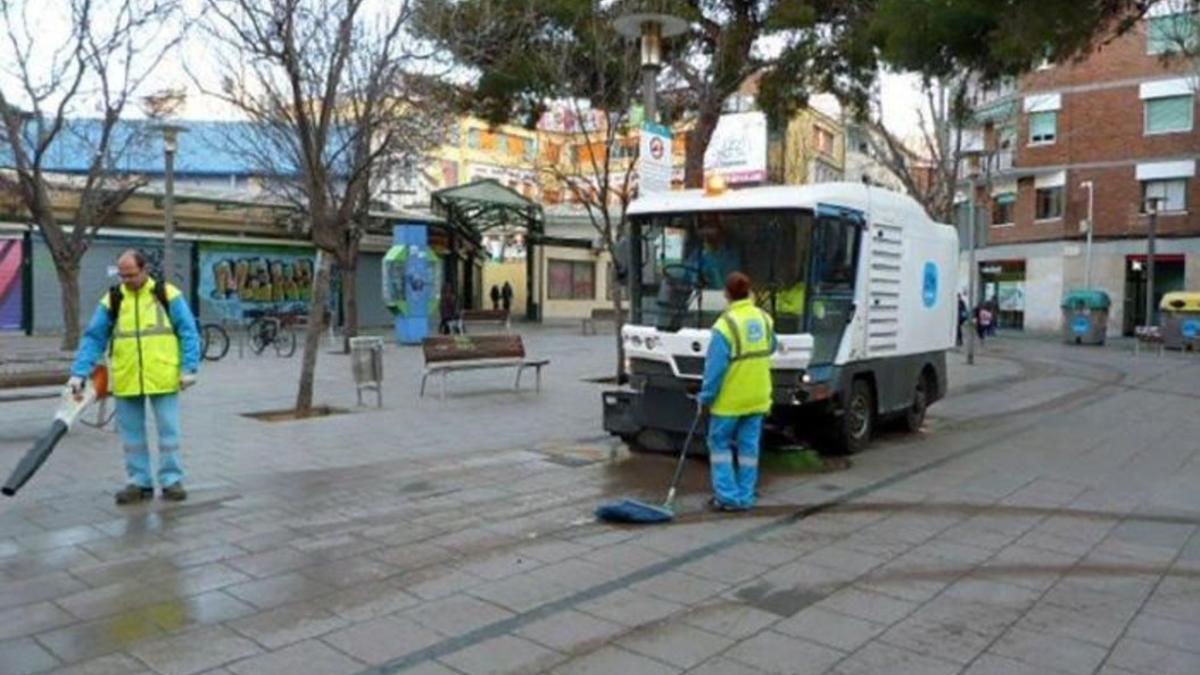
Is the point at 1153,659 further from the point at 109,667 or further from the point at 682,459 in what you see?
the point at 109,667

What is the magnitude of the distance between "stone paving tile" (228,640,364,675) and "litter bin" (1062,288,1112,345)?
33.1 m

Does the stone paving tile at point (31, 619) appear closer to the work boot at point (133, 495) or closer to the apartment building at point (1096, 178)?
the work boot at point (133, 495)

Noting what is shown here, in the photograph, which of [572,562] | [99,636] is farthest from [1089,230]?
[99,636]

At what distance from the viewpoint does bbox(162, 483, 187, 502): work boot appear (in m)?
7.21

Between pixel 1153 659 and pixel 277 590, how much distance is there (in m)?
4.17

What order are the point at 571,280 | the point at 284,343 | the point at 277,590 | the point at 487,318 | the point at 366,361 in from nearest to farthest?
1. the point at 277,590
2. the point at 366,361
3. the point at 284,343
4. the point at 487,318
5. the point at 571,280

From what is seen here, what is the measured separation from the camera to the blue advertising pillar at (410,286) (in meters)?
25.2

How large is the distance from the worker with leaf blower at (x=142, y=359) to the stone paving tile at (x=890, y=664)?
4.96m

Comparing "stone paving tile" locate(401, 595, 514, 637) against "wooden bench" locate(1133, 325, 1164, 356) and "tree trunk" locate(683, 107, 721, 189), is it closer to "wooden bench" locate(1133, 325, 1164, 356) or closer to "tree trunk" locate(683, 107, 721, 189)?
"tree trunk" locate(683, 107, 721, 189)

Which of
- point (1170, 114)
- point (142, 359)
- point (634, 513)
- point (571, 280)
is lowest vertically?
point (634, 513)

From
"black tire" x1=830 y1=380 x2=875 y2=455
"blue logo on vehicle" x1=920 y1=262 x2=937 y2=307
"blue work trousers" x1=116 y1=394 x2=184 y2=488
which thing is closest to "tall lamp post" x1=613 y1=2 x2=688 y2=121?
"blue logo on vehicle" x1=920 y1=262 x2=937 y2=307

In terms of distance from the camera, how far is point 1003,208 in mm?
44406

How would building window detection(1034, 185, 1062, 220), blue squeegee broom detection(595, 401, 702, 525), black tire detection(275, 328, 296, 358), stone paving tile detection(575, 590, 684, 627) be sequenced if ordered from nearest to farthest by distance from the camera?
stone paving tile detection(575, 590, 684, 627), blue squeegee broom detection(595, 401, 702, 525), black tire detection(275, 328, 296, 358), building window detection(1034, 185, 1062, 220)

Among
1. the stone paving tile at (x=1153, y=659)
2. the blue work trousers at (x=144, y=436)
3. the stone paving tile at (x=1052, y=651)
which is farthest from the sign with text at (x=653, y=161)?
the stone paving tile at (x=1153, y=659)
